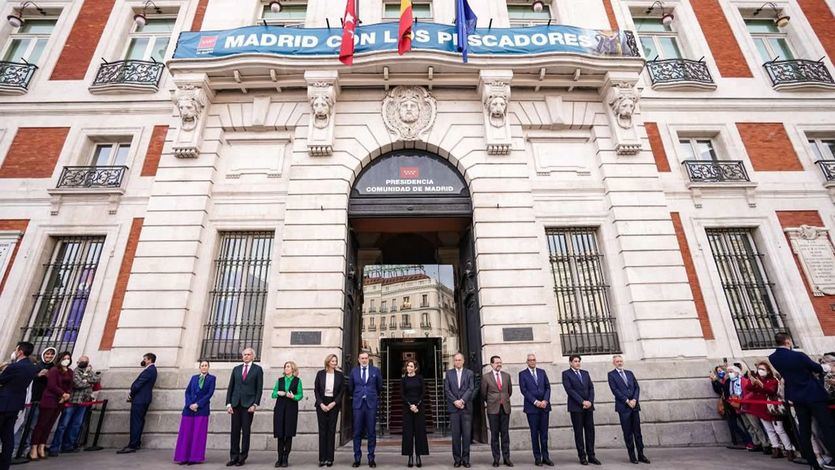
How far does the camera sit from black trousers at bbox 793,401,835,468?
223 inches

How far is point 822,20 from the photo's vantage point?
13156 mm

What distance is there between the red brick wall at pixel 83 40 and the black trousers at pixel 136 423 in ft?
32.9

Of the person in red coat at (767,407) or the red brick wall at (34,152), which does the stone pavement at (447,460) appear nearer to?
the person in red coat at (767,407)

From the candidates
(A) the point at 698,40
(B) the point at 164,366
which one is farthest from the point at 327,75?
(A) the point at 698,40

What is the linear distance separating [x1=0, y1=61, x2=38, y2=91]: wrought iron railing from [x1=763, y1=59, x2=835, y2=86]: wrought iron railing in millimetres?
22120

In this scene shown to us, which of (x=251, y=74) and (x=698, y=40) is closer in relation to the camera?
(x=251, y=74)

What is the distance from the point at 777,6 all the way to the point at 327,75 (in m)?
15.1

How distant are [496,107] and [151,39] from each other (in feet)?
36.9

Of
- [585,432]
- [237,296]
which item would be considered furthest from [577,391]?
[237,296]

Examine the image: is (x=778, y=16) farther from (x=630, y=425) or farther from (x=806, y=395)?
(x=630, y=425)

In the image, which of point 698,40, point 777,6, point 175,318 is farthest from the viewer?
point 777,6

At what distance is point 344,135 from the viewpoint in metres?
10.6

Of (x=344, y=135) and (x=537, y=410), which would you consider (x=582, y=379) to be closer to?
(x=537, y=410)

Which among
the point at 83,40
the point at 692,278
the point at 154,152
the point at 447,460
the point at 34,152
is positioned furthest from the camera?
the point at 83,40
